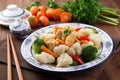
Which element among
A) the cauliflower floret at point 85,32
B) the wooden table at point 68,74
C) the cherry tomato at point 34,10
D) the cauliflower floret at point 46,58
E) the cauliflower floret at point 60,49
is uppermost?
the cherry tomato at point 34,10

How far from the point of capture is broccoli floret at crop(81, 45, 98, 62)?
1.00 metres

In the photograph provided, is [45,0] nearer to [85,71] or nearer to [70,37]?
[70,37]

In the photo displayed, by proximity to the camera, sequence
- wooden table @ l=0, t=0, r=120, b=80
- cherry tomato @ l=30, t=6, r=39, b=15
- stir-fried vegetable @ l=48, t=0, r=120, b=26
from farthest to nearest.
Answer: cherry tomato @ l=30, t=6, r=39, b=15
stir-fried vegetable @ l=48, t=0, r=120, b=26
wooden table @ l=0, t=0, r=120, b=80

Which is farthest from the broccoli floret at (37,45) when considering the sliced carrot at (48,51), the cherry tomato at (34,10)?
the cherry tomato at (34,10)

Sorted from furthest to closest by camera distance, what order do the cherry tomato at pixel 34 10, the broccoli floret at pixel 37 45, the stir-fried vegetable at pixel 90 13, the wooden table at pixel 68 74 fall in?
1. the cherry tomato at pixel 34 10
2. the stir-fried vegetable at pixel 90 13
3. the broccoli floret at pixel 37 45
4. the wooden table at pixel 68 74

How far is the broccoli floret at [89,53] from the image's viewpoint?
3.27ft

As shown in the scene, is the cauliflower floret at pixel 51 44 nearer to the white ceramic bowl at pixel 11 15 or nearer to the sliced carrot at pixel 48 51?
the sliced carrot at pixel 48 51

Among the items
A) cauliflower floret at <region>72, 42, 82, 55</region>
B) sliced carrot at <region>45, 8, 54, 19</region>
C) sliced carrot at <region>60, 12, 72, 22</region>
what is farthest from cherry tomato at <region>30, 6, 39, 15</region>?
cauliflower floret at <region>72, 42, 82, 55</region>

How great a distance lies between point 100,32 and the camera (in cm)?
118

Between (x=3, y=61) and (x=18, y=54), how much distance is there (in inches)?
3.0

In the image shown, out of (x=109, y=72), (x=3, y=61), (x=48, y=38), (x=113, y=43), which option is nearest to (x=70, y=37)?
(x=48, y=38)

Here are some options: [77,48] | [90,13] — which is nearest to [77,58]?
[77,48]

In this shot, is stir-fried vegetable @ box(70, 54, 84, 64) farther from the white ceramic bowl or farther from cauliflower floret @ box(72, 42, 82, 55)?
the white ceramic bowl

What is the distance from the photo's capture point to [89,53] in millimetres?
989
